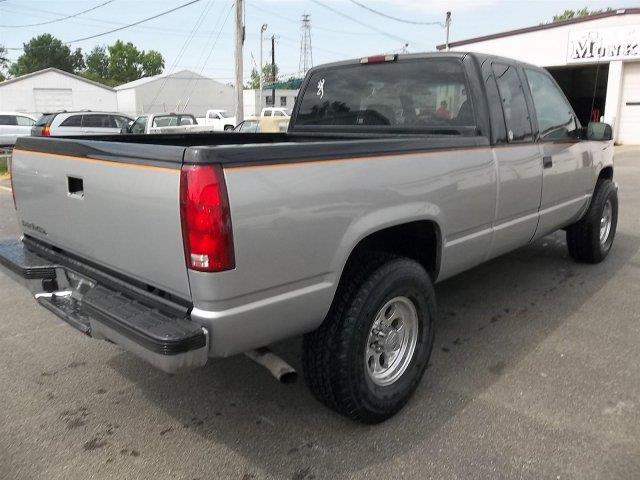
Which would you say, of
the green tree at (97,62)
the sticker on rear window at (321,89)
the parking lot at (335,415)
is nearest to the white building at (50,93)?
the sticker on rear window at (321,89)

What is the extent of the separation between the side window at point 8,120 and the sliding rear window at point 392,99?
2244 cm

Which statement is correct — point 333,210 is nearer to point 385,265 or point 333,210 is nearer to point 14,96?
point 385,265

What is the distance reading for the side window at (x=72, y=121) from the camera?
1872 cm

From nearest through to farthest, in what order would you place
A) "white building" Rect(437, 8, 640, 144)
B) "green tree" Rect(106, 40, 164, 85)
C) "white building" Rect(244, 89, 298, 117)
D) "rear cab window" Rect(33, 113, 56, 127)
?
"rear cab window" Rect(33, 113, 56, 127), "white building" Rect(437, 8, 640, 144), "white building" Rect(244, 89, 298, 117), "green tree" Rect(106, 40, 164, 85)

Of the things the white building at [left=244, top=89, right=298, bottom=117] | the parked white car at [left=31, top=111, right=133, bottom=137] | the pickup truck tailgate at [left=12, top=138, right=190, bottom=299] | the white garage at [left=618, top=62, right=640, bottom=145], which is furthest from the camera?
the white building at [left=244, top=89, right=298, bottom=117]

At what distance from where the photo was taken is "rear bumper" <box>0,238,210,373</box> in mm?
2135

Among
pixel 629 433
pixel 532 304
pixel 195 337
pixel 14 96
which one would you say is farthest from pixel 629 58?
pixel 14 96

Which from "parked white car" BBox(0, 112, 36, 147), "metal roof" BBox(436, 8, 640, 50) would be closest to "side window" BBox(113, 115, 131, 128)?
"parked white car" BBox(0, 112, 36, 147)

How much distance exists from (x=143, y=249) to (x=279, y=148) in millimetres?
712

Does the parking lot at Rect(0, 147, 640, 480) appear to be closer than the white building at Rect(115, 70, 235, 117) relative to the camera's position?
Yes

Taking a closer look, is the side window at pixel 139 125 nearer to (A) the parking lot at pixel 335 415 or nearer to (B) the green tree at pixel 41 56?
(A) the parking lot at pixel 335 415

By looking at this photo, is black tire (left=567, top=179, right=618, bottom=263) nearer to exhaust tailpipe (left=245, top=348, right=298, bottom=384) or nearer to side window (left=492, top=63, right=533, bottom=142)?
side window (left=492, top=63, right=533, bottom=142)

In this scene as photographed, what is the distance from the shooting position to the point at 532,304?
458 cm

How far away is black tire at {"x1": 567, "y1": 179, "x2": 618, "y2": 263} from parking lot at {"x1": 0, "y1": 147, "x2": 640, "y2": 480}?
45.5 inches
